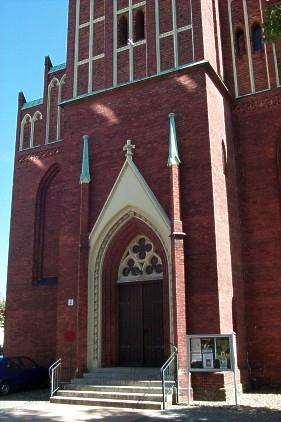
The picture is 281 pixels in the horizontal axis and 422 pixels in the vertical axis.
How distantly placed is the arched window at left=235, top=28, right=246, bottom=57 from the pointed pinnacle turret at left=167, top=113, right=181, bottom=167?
15.6 feet

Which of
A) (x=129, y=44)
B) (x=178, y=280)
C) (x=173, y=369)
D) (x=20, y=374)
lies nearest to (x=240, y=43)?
(x=129, y=44)

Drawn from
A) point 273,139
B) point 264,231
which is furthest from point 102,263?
point 273,139

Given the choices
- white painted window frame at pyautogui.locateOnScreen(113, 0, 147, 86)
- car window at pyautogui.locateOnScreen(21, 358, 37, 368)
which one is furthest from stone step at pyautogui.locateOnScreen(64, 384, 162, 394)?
white painted window frame at pyautogui.locateOnScreen(113, 0, 147, 86)

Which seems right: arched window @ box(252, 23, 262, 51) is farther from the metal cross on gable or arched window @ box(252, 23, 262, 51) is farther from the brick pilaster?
the brick pilaster

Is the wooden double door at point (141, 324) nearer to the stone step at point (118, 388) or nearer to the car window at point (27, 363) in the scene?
the stone step at point (118, 388)

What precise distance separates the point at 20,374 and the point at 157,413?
680 cm

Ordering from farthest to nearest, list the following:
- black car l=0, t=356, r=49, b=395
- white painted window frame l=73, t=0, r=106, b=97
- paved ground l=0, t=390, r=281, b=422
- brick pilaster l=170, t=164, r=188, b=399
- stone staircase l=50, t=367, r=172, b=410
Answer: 1. white painted window frame l=73, t=0, r=106, b=97
2. black car l=0, t=356, r=49, b=395
3. brick pilaster l=170, t=164, r=188, b=399
4. stone staircase l=50, t=367, r=172, b=410
5. paved ground l=0, t=390, r=281, b=422

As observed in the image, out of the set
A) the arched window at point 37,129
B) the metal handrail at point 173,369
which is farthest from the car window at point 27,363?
the arched window at point 37,129

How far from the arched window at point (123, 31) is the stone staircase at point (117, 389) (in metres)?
11.6

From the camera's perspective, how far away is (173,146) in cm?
1562

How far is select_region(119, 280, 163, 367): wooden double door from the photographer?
50.6 ft

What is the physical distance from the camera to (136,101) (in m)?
17.3

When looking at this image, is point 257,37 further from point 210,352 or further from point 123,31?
point 210,352

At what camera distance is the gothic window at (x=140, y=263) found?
16031mm
